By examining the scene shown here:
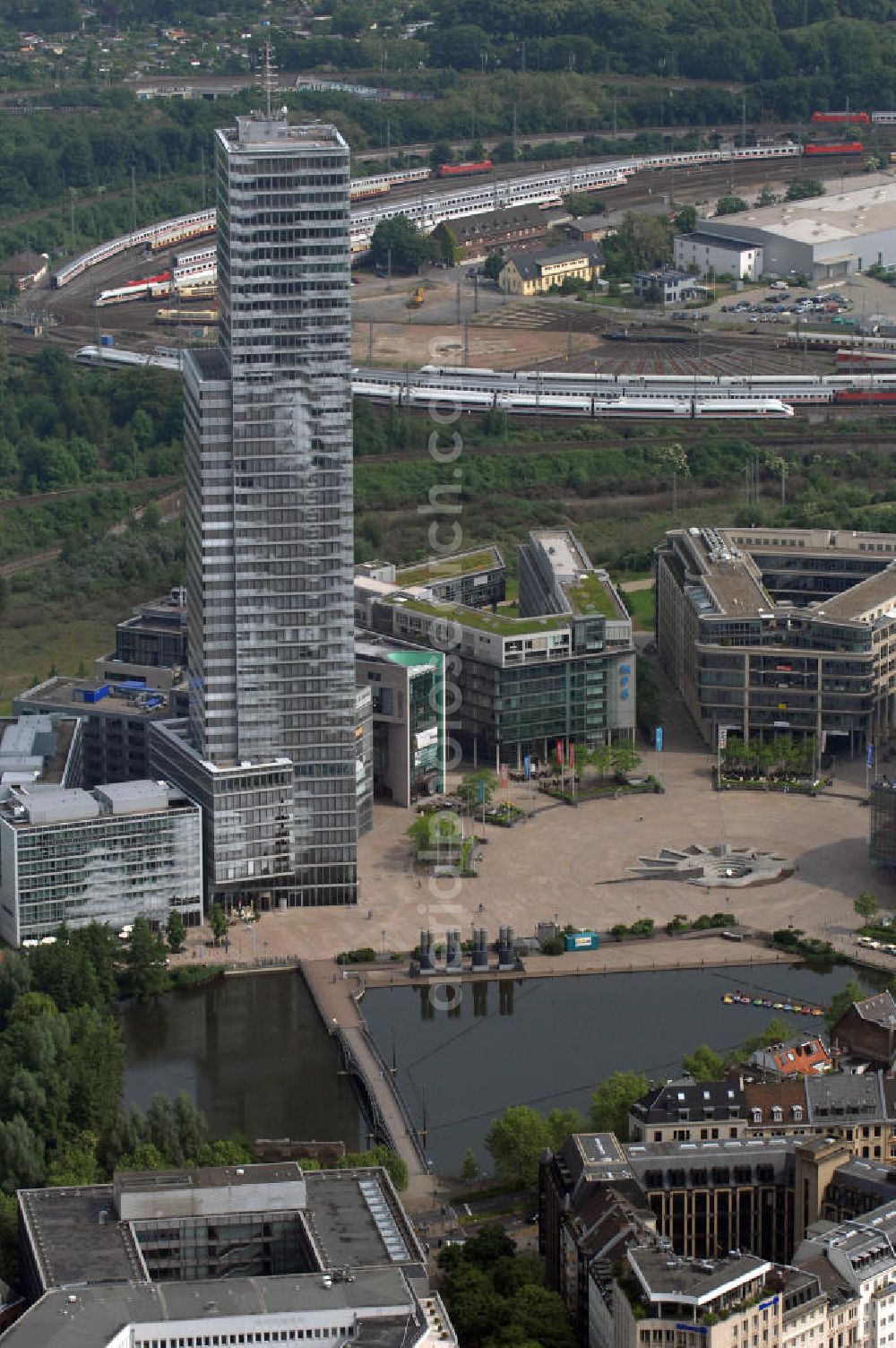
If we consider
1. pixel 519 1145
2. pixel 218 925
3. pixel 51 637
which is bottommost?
pixel 519 1145

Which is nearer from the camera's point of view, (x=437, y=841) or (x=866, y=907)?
(x=866, y=907)

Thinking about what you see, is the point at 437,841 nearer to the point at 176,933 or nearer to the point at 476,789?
the point at 476,789

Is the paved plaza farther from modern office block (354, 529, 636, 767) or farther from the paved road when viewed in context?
modern office block (354, 529, 636, 767)

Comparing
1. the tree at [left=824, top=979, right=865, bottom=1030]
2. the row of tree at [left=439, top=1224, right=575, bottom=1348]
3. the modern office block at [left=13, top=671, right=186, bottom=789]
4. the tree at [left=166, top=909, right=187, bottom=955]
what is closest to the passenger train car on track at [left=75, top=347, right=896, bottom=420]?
the modern office block at [left=13, top=671, right=186, bottom=789]

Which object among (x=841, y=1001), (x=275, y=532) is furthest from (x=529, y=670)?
(x=841, y=1001)

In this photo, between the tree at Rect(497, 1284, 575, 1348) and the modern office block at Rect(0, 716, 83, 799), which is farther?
the modern office block at Rect(0, 716, 83, 799)

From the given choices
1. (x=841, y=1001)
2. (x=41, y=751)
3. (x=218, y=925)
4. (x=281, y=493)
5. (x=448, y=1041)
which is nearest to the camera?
(x=841, y=1001)
